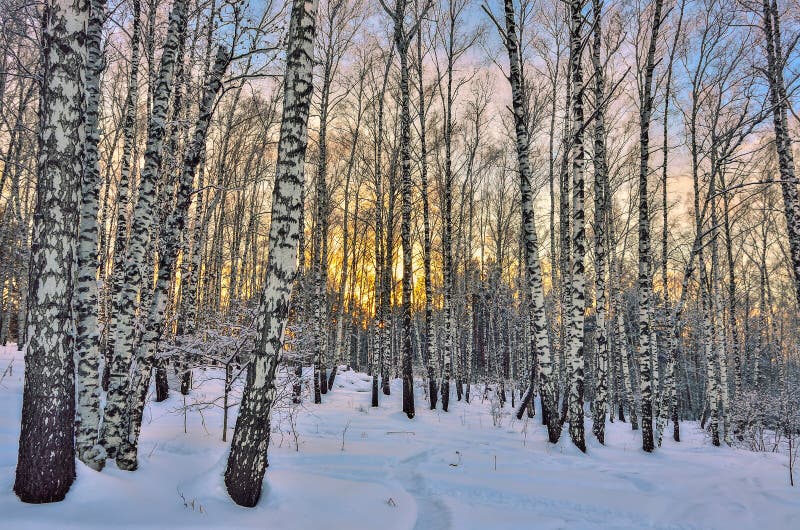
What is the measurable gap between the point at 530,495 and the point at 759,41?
1261 centimetres

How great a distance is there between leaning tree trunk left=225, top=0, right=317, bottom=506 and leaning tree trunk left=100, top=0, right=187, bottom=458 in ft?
6.03

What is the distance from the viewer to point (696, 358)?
106ft

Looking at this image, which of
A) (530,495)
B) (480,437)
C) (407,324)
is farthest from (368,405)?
(530,495)

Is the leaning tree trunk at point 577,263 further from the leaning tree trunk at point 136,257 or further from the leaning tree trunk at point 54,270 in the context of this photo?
the leaning tree trunk at point 54,270

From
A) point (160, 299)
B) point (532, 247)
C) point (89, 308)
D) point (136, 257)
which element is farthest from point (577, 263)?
point (89, 308)

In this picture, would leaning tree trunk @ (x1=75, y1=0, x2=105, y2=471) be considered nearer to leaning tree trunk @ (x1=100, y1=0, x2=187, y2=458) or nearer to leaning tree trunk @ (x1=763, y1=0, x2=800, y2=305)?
leaning tree trunk @ (x1=100, y1=0, x2=187, y2=458)

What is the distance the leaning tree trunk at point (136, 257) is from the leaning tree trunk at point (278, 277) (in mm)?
1838

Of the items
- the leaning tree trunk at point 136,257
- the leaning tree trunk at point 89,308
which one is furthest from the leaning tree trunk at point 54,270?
the leaning tree trunk at point 136,257

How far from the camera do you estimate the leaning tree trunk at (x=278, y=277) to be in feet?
12.8

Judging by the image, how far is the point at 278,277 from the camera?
13.3ft

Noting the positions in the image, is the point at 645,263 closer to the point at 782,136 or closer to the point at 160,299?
the point at 782,136

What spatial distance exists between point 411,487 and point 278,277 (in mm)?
3305

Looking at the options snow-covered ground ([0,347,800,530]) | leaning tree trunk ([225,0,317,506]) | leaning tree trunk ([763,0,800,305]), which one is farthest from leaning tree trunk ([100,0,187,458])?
leaning tree trunk ([763,0,800,305])

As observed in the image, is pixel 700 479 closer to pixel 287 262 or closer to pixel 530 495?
pixel 530 495
